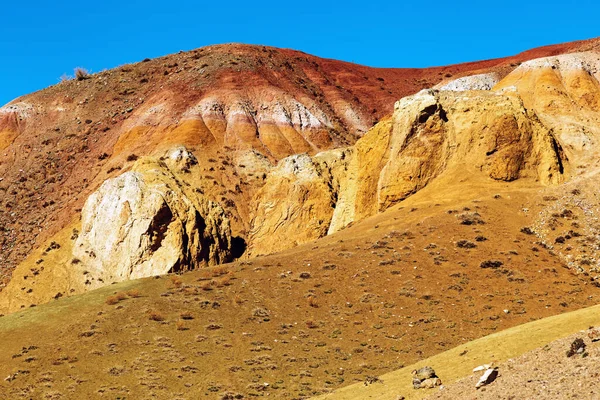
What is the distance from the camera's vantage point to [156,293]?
39.7 metres

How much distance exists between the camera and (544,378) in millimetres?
17672

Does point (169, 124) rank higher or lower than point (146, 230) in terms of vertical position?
higher

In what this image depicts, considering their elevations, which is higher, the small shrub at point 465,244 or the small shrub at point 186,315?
the small shrub at point 186,315

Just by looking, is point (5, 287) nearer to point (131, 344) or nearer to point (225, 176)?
point (225, 176)

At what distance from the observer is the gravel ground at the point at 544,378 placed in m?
16.4

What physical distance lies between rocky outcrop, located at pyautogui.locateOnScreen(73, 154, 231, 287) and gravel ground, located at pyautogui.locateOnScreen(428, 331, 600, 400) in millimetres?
37924

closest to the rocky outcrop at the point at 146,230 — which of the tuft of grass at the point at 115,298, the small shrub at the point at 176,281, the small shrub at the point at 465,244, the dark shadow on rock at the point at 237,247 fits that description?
the dark shadow on rock at the point at 237,247

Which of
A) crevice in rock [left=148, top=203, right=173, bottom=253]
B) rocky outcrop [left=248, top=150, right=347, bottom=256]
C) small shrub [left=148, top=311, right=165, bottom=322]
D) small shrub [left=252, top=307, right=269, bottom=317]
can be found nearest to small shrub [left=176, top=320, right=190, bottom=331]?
small shrub [left=148, top=311, right=165, bottom=322]

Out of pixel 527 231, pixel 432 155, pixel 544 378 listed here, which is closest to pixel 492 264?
pixel 527 231

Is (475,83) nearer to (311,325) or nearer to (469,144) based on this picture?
(469,144)

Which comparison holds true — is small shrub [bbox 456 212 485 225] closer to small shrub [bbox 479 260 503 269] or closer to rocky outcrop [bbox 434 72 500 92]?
small shrub [bbox 479 260 503 269]

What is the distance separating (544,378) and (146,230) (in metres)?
42.3

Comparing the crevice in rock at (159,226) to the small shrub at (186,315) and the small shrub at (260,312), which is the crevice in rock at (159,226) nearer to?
the small shrub at (186,315)

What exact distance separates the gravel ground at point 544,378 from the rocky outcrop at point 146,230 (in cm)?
3792
